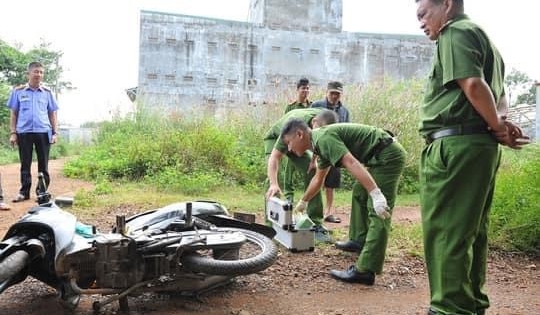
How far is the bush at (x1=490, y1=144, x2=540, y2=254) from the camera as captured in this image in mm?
4598

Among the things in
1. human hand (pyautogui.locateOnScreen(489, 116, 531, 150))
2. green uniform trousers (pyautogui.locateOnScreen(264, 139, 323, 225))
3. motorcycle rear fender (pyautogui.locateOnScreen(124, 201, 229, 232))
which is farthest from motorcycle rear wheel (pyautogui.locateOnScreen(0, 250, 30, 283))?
green uniform trousers (pyautogui.locateOnScreen(264, 139, 323, 225))

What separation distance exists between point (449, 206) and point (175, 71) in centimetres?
1531

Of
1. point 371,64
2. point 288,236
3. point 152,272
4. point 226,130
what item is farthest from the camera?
point 371,64

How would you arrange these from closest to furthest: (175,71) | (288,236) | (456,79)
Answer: (456,79) < (288,236) < (175,71)

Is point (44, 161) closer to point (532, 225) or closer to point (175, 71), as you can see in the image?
point (532, 225)

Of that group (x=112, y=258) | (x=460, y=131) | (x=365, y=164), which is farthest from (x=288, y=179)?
(x=460, y=131)

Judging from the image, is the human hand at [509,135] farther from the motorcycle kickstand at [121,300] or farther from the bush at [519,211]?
the bush at [519,211]

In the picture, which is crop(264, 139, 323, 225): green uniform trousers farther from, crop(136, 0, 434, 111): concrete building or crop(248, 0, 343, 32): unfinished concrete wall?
crop(248, 0, 343, 32): unfinished concrete wall

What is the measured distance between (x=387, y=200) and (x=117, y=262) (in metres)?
2.02

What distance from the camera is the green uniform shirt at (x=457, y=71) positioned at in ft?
7.05

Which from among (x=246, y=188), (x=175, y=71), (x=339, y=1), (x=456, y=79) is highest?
(x=339, y=1)

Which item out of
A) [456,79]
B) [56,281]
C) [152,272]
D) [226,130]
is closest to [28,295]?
[56,281]

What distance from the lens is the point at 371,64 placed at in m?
18.7

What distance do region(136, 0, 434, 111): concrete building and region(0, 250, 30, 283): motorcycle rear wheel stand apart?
45.5 ft
